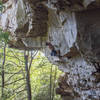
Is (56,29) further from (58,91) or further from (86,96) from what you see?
(58,91)

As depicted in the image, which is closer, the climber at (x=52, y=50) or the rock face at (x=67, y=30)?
the rock face at (x=67, y=30)

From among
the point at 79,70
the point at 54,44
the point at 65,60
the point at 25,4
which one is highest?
the point at 25,4

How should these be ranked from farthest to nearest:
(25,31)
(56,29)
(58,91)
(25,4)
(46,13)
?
(58,91) → (25,31) → (56,29) → (46,13) → (25,4)

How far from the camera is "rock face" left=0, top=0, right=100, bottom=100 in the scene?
380 cm

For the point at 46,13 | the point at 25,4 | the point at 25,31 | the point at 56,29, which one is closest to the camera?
the point at 25,4

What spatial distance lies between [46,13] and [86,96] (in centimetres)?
386

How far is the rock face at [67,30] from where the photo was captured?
3803 millimetres

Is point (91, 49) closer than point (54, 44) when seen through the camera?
Yes

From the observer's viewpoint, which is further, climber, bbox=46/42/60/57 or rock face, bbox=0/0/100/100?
climber, bbox=46/42/60/57

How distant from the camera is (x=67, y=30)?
14.3ft

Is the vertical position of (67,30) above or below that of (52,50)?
above

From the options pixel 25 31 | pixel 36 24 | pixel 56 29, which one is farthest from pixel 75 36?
pixel 25 31

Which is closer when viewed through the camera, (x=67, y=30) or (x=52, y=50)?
(x=67, y=30)

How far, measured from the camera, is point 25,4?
15.5 feet
